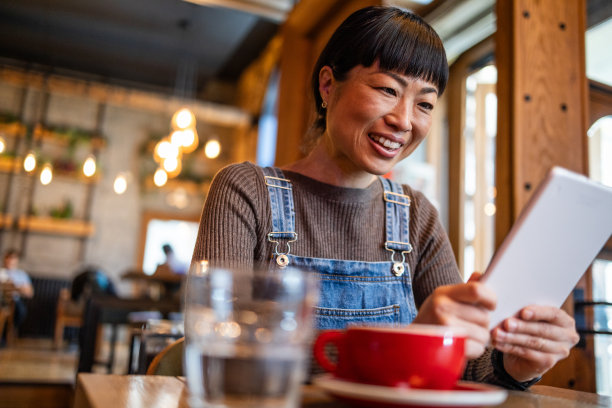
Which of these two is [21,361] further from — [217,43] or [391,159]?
[391,159]

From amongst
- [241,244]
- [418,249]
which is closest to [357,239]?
[418,249]

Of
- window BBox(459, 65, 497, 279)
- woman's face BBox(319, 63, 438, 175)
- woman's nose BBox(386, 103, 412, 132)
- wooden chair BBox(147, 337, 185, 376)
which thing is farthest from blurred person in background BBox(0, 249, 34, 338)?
woman's nose BBox(386, 103, 412, 132)

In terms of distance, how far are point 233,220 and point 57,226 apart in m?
8.18

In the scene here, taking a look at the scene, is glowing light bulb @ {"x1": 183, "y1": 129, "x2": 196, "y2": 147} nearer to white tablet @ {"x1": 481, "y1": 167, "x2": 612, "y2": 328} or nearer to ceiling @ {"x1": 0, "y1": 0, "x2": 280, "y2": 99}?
ceiling @ {"x1": 0, "y1": 0, "x2": 280, "y2": 99}

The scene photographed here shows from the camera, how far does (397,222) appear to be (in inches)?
52.7

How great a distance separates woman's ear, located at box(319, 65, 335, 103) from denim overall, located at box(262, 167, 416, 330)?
0.78 feet

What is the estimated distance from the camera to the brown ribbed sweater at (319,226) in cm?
111

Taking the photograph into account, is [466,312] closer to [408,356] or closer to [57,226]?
[408,356]

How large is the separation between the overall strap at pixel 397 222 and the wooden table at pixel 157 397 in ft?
1.75

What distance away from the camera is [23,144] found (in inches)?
337

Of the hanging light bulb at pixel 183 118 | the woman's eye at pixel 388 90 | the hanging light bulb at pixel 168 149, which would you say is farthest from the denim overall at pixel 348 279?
the hanging light bulb at pixel 168 149

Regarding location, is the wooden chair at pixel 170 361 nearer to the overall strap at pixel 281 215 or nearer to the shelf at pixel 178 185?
the overall strap at pixel 281 215

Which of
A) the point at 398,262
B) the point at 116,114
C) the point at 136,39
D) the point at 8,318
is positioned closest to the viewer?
the point at 398,262

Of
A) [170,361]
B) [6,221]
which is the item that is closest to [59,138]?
[6,221]
